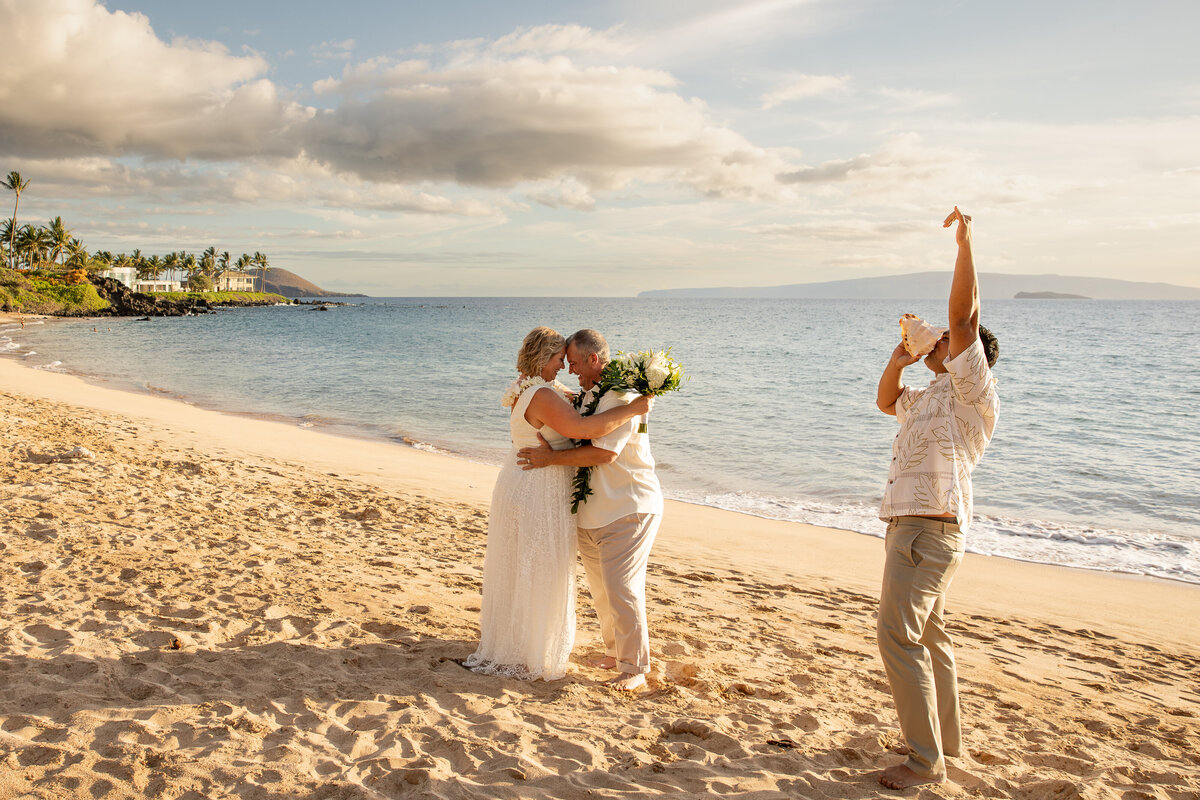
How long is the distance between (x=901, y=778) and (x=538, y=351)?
292cm

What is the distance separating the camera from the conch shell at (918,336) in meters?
3.50

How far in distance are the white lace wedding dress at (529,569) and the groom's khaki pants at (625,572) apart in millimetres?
175

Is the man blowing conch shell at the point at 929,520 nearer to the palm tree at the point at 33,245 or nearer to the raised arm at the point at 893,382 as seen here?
the raised arm at the point at 893,382

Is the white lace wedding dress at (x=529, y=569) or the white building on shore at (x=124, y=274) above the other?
the white building on shore at (x=124, y=274)

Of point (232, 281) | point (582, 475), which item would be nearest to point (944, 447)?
point (582, 475)

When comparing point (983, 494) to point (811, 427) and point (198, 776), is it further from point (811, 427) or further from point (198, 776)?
point (198, 776)

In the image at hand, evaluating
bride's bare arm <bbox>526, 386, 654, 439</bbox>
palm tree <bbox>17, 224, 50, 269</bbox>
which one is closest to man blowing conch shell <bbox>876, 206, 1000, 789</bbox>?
bride's bare arm <bbox>526, 386, 654, 439</bbox>

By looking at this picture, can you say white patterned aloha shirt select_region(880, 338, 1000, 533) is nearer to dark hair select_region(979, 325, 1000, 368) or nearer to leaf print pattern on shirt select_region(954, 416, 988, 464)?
leaf print pattern on shirt select_region(954, 416, 988, 464)

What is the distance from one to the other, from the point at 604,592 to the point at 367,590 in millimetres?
2328

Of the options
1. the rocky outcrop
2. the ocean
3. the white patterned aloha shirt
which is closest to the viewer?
the white patterned aloha shirt

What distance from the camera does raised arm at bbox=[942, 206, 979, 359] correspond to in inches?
126

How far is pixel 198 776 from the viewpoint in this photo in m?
3.25

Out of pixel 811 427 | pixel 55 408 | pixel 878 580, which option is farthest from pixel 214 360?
pixel 878 580

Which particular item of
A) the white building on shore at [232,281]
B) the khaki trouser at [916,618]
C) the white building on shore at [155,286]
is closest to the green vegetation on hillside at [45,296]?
the white building on shore at [155,286]
